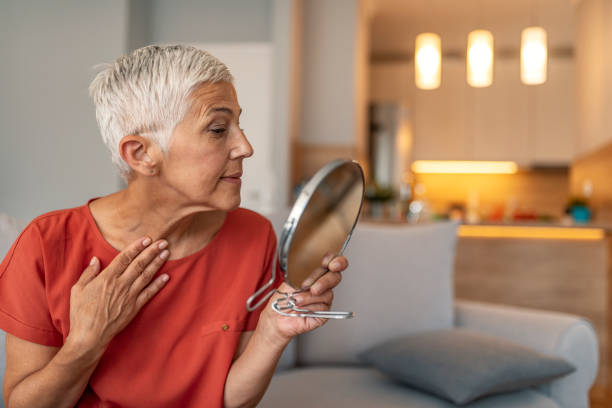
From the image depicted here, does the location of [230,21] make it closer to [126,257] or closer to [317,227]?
[126,257]

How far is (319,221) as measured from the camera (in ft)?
2.60

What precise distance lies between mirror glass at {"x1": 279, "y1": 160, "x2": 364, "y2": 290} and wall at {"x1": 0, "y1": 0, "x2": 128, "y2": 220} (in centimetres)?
361

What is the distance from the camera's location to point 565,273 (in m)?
3.57

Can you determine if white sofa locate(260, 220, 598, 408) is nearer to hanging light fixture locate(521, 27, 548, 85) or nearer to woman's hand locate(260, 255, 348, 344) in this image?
woman's hand locate(260, 255, 348, 344)

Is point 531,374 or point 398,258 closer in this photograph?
point 531,374

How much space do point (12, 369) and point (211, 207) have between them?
16.6 inches

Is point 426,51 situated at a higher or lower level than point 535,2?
lower

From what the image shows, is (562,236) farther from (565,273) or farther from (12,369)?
→ (12,369)

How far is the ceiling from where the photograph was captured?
5457 mm

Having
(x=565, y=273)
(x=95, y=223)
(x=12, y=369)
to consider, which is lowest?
(x=565, y=273)

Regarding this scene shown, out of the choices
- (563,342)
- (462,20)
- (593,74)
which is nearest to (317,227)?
(563,342)

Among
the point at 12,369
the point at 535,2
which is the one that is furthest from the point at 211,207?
the point at 535,2

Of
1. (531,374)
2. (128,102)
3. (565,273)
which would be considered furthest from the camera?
(565,273)

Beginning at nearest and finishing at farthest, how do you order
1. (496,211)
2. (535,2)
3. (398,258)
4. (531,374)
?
(531,374), (398,258), (535,2), (496,211)
